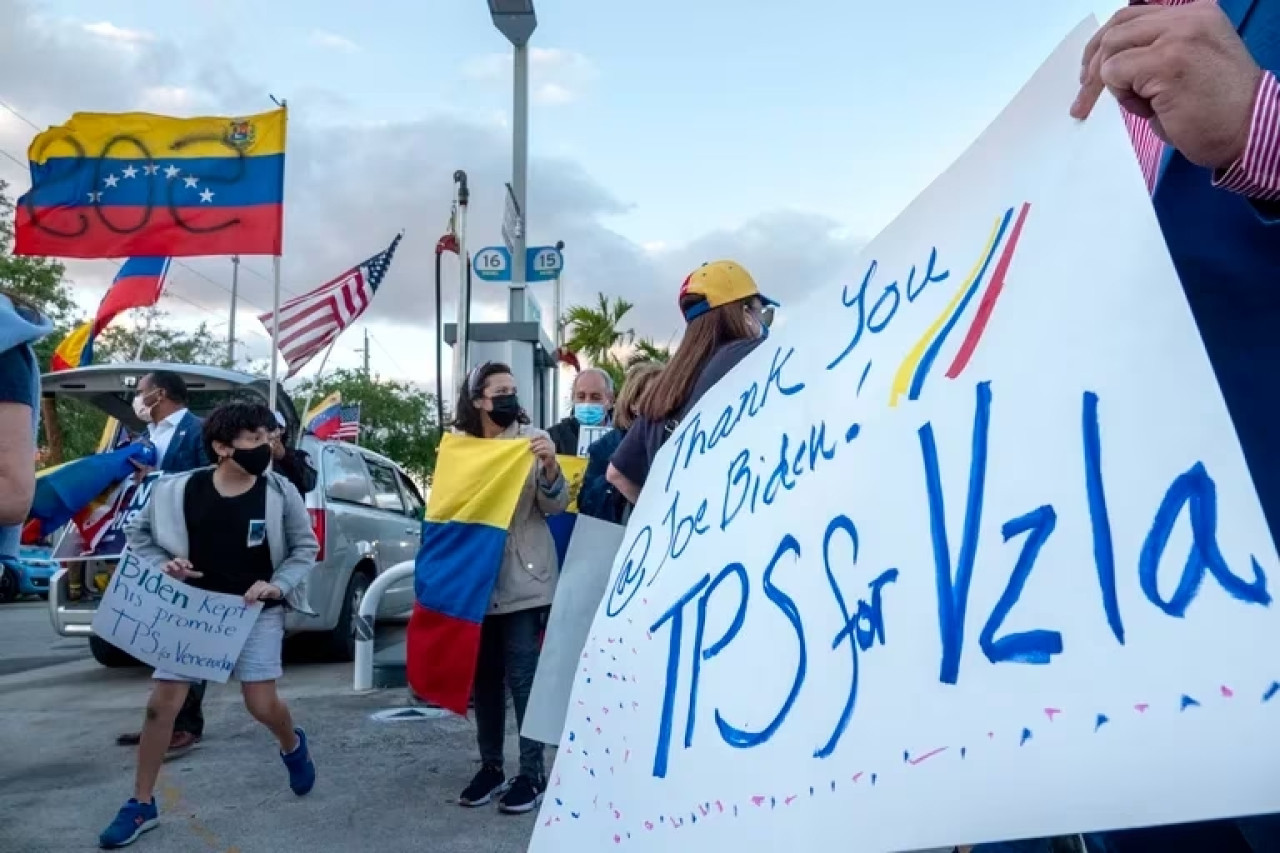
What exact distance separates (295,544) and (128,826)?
124 centimetres

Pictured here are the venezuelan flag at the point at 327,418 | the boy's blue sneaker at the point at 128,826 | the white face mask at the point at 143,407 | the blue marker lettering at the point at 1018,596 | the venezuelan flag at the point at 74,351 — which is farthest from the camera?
the venezuelan flag at the point at 327,418

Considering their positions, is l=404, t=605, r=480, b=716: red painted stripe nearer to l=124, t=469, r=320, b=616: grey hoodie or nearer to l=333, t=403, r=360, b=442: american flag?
l=124, t=469, r=320, b=616: grey hoodie

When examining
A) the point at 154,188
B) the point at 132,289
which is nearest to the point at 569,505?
the point at 154,188

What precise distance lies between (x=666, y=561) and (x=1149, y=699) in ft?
2.79

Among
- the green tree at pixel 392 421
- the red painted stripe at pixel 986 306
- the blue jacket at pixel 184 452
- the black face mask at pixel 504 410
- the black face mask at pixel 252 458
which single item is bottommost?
the red painted stripe at pixel 986 306

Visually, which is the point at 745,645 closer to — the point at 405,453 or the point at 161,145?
the point at 161,145

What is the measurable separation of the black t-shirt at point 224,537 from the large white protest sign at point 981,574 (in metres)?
3.32

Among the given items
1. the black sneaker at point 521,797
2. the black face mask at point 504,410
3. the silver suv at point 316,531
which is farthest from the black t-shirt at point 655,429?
the silver suv at point 316,531

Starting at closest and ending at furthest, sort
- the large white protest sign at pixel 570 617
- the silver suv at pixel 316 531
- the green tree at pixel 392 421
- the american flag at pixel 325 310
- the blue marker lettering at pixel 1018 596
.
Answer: the blue marker lettering at pixel 1018 596
the large white protest sign at pixel 570 617
the silver suv at pixel 316 531
the american flag at pixel 325 310
the green tree at pixel 392 421

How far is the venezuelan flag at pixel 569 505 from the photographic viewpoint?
15.6 feet

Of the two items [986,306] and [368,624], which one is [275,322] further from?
[986,306]

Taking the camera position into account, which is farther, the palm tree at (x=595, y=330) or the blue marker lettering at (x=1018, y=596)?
the palm tree at (x=595, y=330)

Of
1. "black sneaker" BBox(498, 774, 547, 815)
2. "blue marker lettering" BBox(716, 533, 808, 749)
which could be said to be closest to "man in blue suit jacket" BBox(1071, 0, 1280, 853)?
"blue marker lettering" BBox(716, 533, 808, 749)

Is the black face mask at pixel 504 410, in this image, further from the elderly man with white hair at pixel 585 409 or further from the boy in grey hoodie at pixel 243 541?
the elderly man with white hair at pixel 585 409
